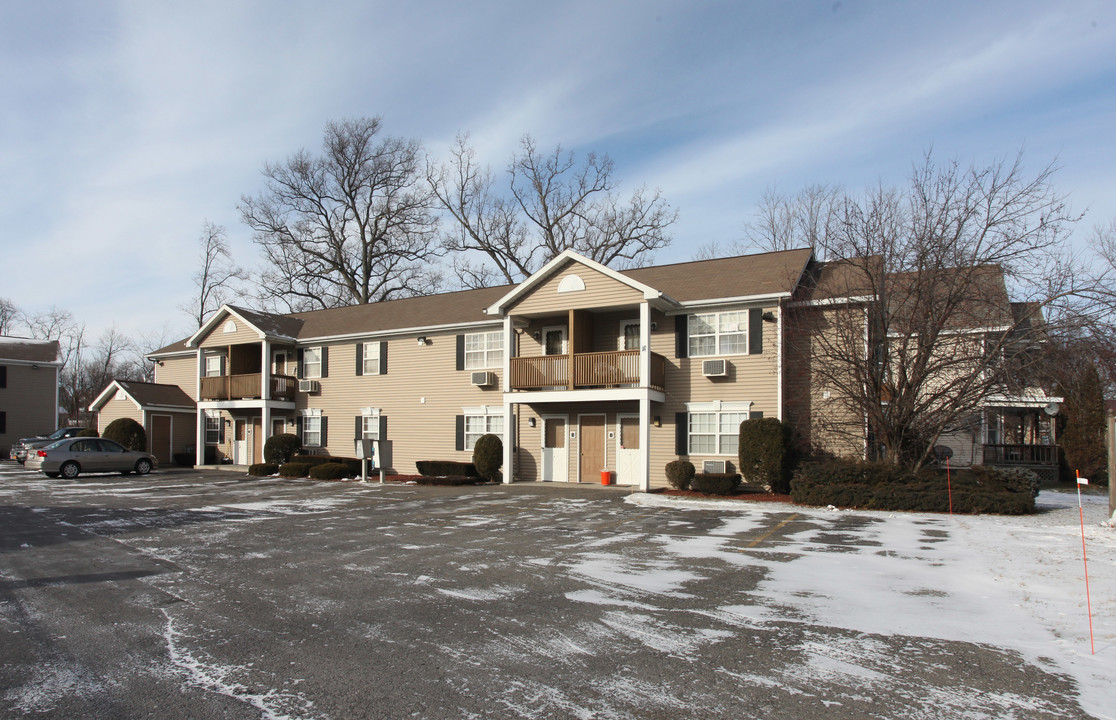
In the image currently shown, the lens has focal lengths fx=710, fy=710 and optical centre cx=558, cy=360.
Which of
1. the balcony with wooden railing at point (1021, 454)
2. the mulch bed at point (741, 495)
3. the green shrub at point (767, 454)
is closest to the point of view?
the mulch bed at point (741, 495)

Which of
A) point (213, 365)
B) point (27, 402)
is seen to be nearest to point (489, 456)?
point (213, 365)

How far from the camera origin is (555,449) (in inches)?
886

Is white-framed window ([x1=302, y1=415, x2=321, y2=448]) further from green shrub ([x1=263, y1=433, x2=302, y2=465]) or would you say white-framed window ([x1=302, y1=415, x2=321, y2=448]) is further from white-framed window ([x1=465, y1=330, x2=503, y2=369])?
white-framed window ([x1=465, y1=330, x2=503, y2=369])

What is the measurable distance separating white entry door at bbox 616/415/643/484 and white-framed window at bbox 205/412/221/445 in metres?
19.1

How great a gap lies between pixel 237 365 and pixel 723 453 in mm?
20685

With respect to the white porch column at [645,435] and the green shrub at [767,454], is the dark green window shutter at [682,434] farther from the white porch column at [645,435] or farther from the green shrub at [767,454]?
the green shrub at [767,454]

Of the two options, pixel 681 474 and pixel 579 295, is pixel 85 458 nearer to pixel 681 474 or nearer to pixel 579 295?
pixel 579 295

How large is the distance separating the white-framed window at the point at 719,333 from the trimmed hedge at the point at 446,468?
7.91 metres

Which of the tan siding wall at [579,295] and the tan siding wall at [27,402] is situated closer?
the tan siding wall at [579,295]

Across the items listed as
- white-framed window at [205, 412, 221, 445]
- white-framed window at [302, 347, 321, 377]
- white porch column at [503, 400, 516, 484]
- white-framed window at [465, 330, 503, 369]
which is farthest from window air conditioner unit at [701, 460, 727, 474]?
white-framed window at [205, 412, 221, 445]

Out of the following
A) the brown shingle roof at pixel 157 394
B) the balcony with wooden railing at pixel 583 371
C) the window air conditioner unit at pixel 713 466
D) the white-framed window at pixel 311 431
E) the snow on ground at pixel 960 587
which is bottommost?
the snow on ground at pixel 960 587

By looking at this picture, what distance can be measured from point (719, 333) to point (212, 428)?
22942 mm

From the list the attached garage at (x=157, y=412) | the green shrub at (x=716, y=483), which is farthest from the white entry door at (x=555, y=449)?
the attached garage at (x=157, y=412)

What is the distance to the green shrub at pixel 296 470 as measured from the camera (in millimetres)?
24812
